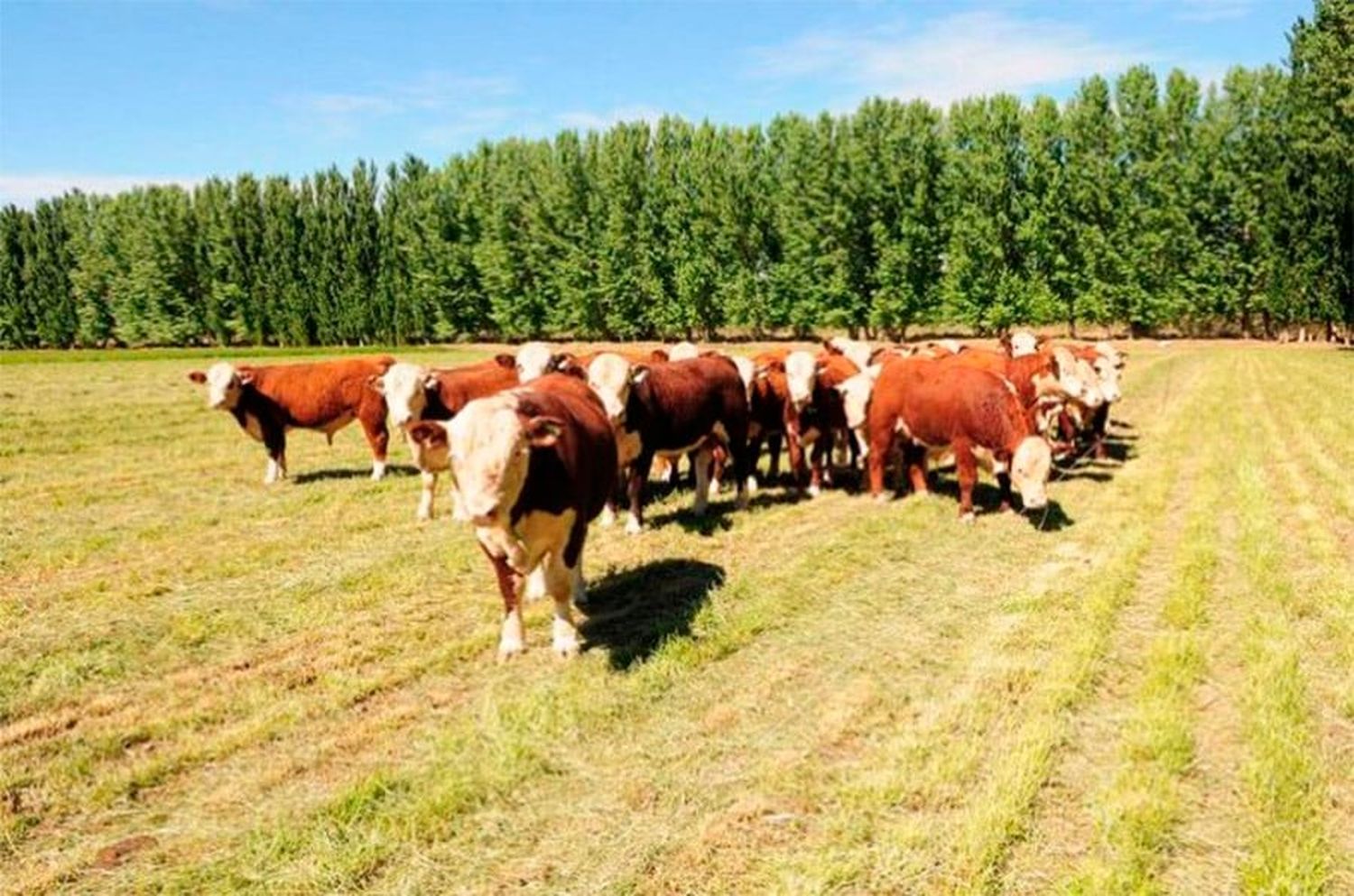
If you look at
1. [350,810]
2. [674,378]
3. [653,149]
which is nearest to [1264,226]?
[653,149]

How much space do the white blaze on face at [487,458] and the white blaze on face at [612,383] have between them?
13.1 ft

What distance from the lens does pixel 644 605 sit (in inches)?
341

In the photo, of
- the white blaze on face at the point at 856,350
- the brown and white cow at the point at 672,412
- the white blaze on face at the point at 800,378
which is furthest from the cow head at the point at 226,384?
the white blaze on face at the point at 856,350

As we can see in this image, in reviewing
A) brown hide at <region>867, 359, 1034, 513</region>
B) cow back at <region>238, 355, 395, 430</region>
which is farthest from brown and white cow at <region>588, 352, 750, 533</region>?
cow back at <region>238, 355, 395, 430</region>

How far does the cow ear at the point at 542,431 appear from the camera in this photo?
663cm

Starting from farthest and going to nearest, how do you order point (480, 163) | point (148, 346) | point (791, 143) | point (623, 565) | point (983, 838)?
1. point (148, 346)
2. point (480, 163)
3. point (791, 143)
4. point (623, 565)
5. point (983, 838)

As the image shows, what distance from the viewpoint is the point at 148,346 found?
85250 mm

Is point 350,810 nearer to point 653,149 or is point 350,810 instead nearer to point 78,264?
point 653,149

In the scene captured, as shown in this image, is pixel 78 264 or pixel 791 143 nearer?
pixel 791 143

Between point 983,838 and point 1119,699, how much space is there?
2.35 meters

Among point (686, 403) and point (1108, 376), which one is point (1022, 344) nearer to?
point (1108, 376)

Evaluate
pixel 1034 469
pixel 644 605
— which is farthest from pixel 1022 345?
pixel 644 605

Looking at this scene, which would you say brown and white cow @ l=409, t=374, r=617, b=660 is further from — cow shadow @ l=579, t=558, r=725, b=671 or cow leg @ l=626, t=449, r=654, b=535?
cow leg @ l=626, t=449, r=654, b=535

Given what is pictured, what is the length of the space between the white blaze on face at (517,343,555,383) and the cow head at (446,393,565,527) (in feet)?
17.7
